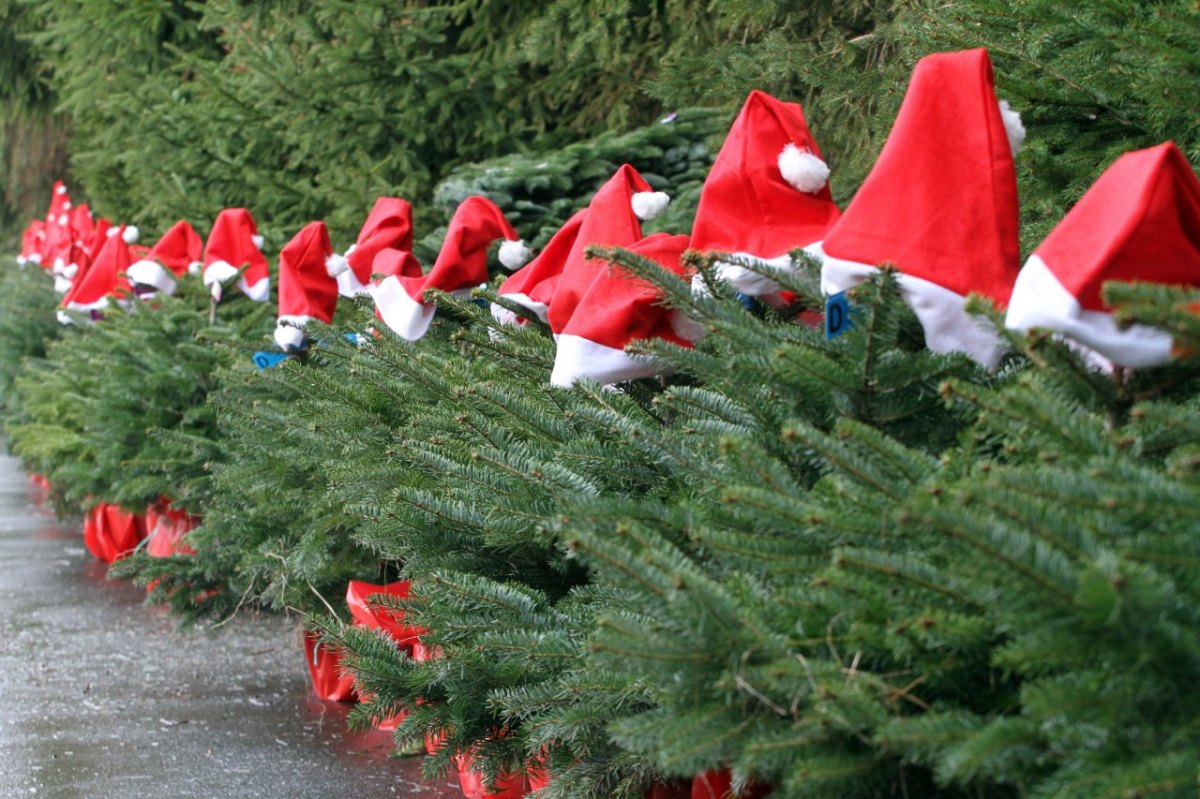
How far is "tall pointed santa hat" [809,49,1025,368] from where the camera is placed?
2.69 m

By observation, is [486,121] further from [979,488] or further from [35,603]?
[979,488]

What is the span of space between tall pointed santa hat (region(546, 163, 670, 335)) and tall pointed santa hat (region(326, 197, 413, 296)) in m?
2.30

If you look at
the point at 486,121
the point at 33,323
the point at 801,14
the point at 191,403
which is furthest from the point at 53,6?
the point at 801,14

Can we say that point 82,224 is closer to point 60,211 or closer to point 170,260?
point 60,211

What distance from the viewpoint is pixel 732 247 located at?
355cm

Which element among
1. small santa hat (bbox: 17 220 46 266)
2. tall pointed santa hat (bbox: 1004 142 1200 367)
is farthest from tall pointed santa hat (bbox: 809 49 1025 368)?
small santa hat (bbox: 17 220 46 266)

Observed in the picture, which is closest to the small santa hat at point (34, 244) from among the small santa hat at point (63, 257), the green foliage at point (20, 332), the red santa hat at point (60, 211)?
the red santa hat at point (60, 211)

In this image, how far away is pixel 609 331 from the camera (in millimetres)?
3609

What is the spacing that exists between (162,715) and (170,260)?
4947 millimetres

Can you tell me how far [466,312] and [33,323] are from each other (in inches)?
460

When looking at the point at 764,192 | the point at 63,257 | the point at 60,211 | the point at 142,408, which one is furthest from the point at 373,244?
the point at 60,211

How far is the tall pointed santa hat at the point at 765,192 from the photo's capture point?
3.54 m

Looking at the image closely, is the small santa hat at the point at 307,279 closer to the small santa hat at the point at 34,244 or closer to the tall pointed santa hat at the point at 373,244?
the tall pointed santa hat at the point at 373,244

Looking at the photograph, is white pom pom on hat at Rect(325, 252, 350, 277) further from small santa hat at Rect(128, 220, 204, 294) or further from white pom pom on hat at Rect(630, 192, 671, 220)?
small santa hat at Rect(128, 220, 204, 294)
